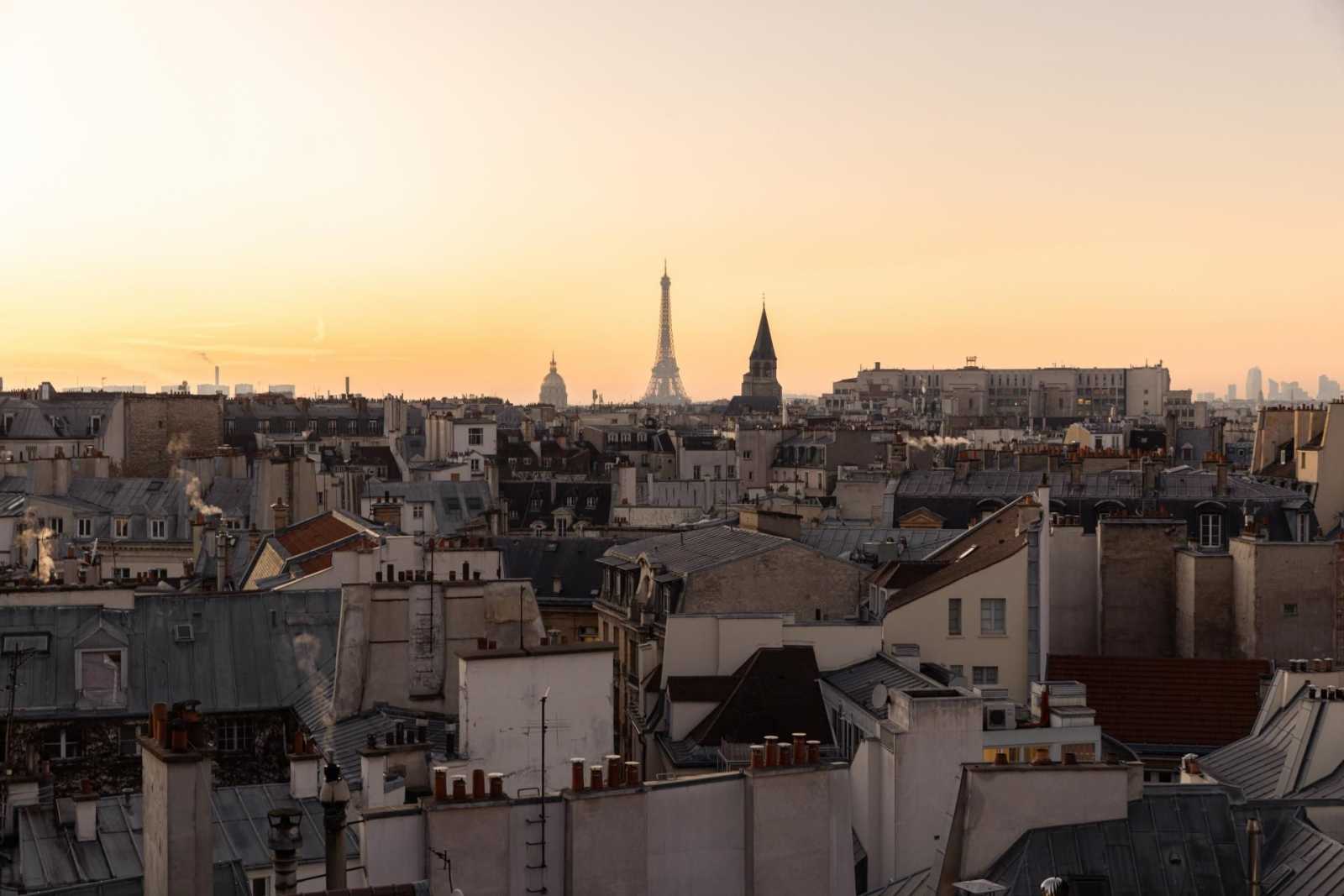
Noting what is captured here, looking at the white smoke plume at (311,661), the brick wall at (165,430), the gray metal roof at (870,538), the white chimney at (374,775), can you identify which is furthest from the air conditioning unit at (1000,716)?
the brick wall at (165,430)

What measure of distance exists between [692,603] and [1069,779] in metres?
15.8

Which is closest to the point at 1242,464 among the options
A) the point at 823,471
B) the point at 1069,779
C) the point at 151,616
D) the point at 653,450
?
the point at 823,471

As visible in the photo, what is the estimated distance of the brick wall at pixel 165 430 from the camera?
65.6 metres

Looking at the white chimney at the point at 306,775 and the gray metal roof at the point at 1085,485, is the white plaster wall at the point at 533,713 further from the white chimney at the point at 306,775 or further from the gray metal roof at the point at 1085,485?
the gray metal roof at the point at 1085,485

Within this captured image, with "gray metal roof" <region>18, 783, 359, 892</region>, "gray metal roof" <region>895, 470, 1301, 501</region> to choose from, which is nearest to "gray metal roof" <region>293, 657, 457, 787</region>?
"gray metal roof" <region>18, 783, 359, 892</region>

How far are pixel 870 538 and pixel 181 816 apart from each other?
91.3 feet

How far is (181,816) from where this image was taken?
12.5 m

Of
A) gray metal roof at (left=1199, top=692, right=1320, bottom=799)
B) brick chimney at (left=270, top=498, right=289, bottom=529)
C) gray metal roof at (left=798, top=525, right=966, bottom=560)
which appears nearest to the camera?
gray metal roof at (left=1199, top=692, right=1320, bottom=799)

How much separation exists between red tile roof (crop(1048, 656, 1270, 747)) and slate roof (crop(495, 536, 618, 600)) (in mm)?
13637

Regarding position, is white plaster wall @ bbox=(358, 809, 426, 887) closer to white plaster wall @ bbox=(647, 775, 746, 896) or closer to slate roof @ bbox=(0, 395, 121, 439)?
white plaster wall @ bbox=(647, 775, 746, 896)

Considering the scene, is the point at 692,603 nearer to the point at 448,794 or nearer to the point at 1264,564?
the point at 1264,564

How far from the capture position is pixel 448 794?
1300cm

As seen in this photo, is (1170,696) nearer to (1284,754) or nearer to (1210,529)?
(1284,754)

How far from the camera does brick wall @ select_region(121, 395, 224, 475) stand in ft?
215
